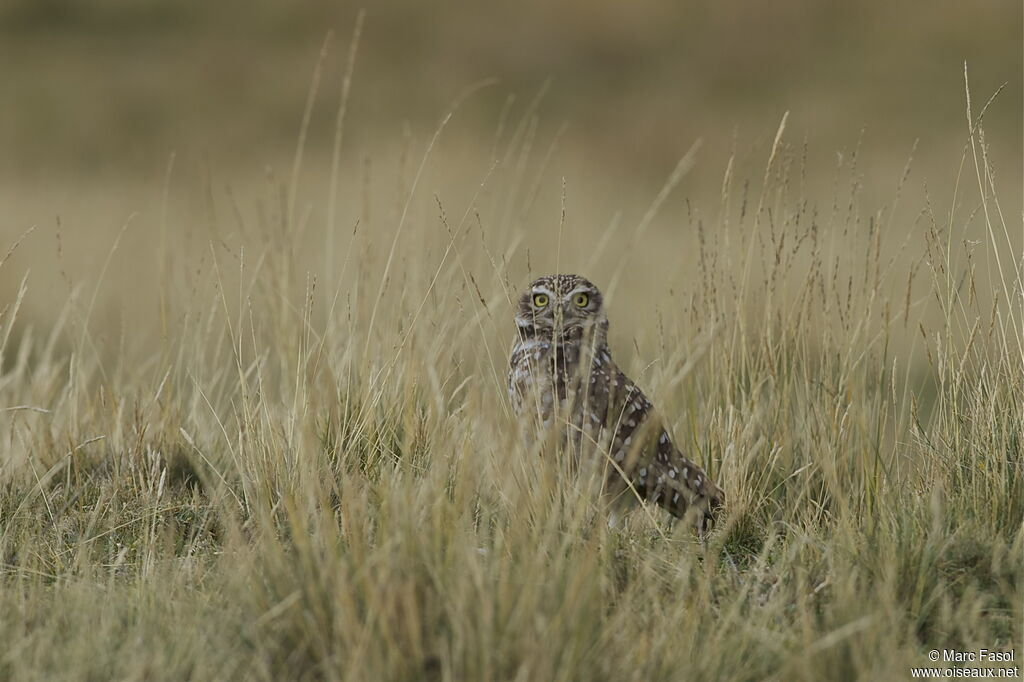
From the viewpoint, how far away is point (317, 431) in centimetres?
382

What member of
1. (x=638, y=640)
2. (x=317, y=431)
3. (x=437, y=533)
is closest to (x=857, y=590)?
(x=638, y=640)

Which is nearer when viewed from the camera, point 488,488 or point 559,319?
point 559,319

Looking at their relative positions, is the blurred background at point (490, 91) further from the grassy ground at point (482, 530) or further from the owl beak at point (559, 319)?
the owl beak at point (559, 319)

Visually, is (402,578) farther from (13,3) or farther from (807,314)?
(13,3)

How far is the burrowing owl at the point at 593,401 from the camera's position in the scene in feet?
12.3

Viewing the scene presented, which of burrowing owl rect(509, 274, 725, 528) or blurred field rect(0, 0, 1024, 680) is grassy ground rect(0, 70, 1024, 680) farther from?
burrowing owl rect(509, 274, 725, 528)

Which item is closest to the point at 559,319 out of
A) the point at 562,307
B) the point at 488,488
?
the point at 562,307

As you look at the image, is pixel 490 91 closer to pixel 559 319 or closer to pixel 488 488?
pixel 488 488

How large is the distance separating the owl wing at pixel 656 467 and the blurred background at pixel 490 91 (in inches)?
488

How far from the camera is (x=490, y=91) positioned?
67.7 ft

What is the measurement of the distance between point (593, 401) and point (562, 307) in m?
0.35

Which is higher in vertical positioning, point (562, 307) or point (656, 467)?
point (562, 307)

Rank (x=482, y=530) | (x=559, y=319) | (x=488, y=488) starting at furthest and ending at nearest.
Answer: (x=488, y=488), (x=559, y=319), (x=482, y=530)

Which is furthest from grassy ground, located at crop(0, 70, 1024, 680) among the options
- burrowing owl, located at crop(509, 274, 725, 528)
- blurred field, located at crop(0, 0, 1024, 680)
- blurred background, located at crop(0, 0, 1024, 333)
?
blurred background, located at crop(0, 0, 1024, 333)
